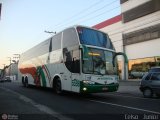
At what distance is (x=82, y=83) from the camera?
1510 cm

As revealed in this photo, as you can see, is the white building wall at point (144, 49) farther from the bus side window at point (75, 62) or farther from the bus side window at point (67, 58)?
the bus side window at point (75, 62)

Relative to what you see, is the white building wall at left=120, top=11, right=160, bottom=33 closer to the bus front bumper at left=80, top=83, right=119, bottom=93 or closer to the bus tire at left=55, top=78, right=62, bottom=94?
the bus tire at left=55, top=78, right=62, bottom=94

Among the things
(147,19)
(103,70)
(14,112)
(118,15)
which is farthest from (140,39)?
(14,112)

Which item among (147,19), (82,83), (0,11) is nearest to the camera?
(0,11)

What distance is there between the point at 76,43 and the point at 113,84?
2.95 meters

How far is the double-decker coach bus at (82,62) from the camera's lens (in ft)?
50.2

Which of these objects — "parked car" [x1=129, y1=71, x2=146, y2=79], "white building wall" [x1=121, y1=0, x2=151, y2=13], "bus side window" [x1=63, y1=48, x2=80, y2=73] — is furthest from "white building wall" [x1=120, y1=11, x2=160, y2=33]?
"bus side window" [x1=63, y1=48, x2=80, y2=73]

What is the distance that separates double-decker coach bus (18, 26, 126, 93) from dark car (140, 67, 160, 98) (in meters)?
2.44

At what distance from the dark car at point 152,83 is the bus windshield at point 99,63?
266cm

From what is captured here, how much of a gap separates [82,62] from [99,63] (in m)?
0.99

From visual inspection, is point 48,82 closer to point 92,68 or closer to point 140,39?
point 92,68

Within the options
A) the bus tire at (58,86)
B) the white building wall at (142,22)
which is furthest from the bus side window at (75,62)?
the white building wall at (142,22)

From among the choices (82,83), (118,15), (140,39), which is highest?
(118,15)

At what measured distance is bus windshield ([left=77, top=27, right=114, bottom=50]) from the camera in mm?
15953
